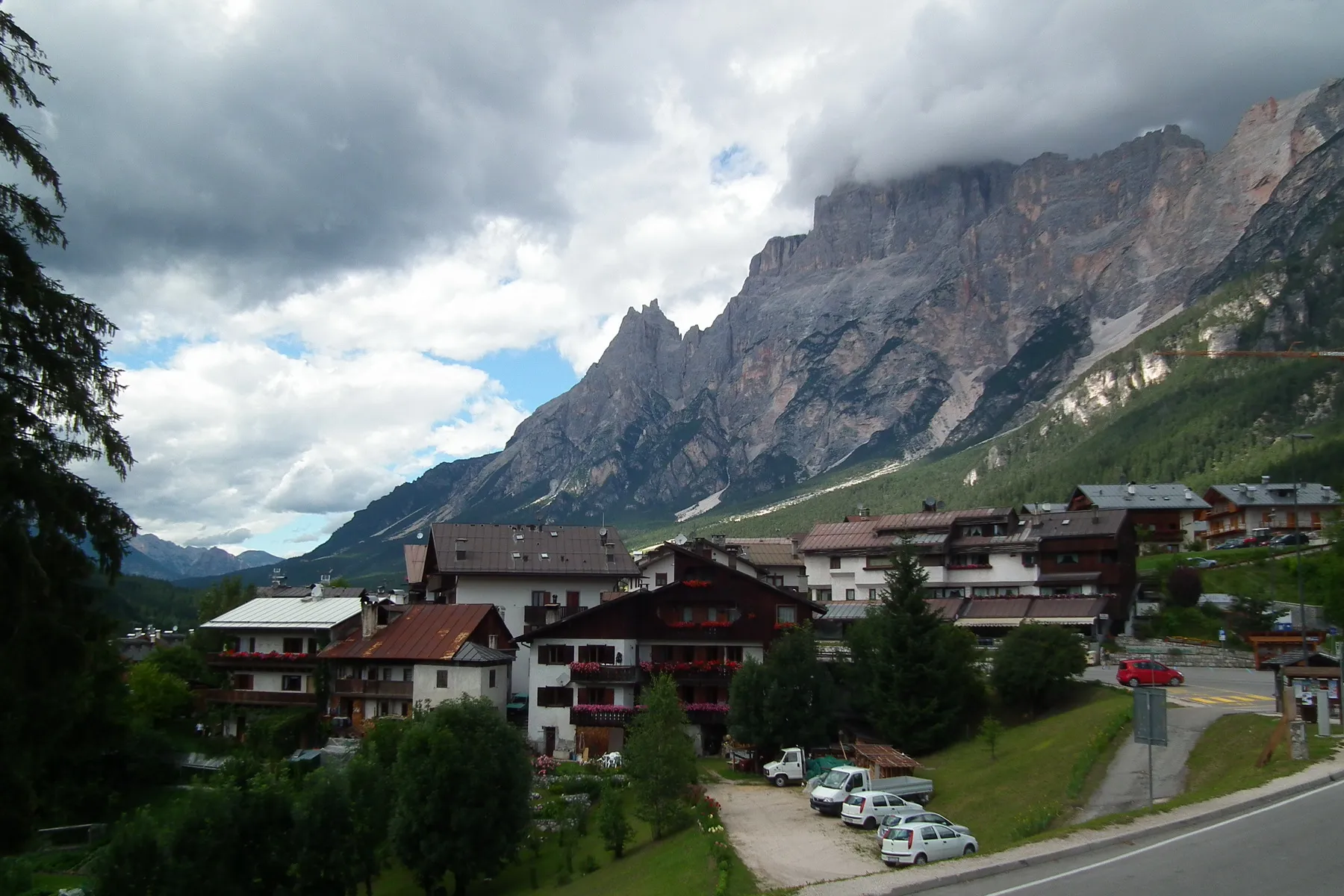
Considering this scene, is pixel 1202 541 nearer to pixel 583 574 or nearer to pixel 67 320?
pixel 583 574

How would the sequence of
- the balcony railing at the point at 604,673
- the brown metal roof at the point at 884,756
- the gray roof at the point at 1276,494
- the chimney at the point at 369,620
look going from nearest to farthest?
the brown metal roof at the point at 884,756, the balcony railing at the point at 604,673, the chimney at the point at 369,620, the gray roof at the point at 1276,494

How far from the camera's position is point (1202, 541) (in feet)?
399

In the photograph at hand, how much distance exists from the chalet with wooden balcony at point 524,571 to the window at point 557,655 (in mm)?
11313

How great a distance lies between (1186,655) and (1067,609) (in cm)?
1381

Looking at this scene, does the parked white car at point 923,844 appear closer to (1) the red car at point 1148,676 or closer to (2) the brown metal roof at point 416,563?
(1) the red car at point 1148,676

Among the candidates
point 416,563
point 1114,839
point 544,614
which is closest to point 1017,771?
point 1114,839

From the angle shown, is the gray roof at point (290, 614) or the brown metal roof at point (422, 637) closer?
the brown metal roof at point (422, 637)

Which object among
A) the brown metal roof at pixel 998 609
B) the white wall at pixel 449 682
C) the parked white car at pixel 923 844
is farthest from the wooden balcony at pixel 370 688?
the brown metal roof at pixel 998 609

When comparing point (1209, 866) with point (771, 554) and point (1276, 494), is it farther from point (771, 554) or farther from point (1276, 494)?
point (1276, 494)

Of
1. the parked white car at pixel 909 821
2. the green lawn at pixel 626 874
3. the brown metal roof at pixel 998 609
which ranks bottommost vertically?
the green lawn at pixel 626 874

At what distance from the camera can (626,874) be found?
112ft

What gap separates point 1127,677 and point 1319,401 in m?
141

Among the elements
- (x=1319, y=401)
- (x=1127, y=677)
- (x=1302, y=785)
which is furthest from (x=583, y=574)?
(x=1319, y=401)

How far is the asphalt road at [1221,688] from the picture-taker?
143ft
